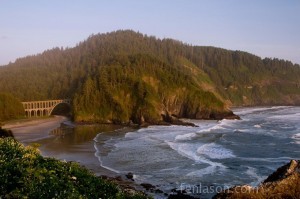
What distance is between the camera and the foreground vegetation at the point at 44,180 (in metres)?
11.4

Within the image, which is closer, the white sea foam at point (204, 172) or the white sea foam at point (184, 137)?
the white sea foam at point (204, 172)

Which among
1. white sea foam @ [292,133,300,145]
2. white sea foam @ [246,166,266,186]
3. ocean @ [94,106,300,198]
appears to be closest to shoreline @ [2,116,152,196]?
ocean @ [94,106,300,198]

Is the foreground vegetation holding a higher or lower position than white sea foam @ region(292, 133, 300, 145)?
higher

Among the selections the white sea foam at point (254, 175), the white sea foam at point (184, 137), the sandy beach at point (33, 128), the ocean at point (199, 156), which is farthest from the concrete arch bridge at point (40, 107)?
the white sea foam at point (254, 175)

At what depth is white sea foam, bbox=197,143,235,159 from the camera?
48.7 m

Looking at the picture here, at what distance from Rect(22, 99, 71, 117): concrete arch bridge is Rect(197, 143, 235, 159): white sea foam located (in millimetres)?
63819

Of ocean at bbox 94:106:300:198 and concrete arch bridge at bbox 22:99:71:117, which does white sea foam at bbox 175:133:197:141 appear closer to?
ocean at bbox 94:106:300:198

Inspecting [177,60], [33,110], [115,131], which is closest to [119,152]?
[115,131]

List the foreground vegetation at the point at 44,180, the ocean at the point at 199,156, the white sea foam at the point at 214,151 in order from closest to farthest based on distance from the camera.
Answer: the foreground vegetation at the point at 44,180 → the ocean at the point at 199,156 → the white sea foam at the point at 214,151

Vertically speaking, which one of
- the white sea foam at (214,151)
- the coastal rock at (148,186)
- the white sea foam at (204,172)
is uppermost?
the white sea foam at (214,151)

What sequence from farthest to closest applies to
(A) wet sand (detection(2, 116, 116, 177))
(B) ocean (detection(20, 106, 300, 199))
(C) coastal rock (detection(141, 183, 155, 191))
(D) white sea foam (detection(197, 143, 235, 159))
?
(D) white sea foam (detection(197, 143, 235, 159)), (A) wet sand (detection(2, 116, 116, 177)), (B) ocean (detection(20, 106, 300, 199)), (C) coastal rock (detection(141, 183, 155, 191))

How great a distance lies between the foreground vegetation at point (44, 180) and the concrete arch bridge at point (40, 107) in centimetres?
9571

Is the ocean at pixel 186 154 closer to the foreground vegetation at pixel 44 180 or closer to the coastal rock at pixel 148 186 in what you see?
the coastal rock at pixel 148 186

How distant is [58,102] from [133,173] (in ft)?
252
